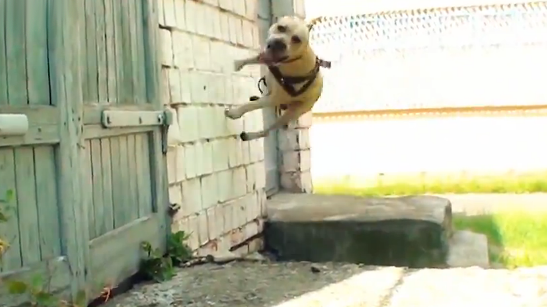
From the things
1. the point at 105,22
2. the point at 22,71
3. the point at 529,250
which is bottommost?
the point at 529,250

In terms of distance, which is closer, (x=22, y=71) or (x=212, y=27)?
(x=22, y=71)

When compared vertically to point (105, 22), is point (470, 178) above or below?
below

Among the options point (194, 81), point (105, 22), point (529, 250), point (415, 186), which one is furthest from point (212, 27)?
point (415, 186)

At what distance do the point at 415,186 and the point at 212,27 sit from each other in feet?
18.7

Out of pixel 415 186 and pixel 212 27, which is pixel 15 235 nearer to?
pixel 212 27

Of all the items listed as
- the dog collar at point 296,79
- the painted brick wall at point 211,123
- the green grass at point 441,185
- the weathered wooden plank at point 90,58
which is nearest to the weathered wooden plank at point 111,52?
the weathered wooden plank at point 90,58

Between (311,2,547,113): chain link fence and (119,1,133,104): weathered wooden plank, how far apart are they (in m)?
8.08

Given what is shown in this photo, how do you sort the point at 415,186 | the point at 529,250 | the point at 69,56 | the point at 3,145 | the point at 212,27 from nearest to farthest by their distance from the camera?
the point at 3,145, the point at 69,56, the point at 212,27, the point at 529,250, the point at 415,186

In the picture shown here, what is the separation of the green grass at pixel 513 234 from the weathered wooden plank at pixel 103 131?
3.28 m

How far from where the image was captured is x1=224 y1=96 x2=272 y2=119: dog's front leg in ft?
16.5

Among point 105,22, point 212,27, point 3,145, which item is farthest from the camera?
point 212,27

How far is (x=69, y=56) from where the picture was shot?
3.12 metres

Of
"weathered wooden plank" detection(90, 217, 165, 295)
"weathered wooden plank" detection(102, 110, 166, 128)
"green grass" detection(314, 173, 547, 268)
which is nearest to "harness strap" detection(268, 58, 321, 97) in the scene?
"weathered wooden plank" detection(102, 110, 166, 128)

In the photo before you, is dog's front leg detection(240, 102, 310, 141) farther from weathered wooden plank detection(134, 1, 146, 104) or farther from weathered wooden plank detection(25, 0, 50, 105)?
weathered wooden plank detection(25, 0, 50, 105)
